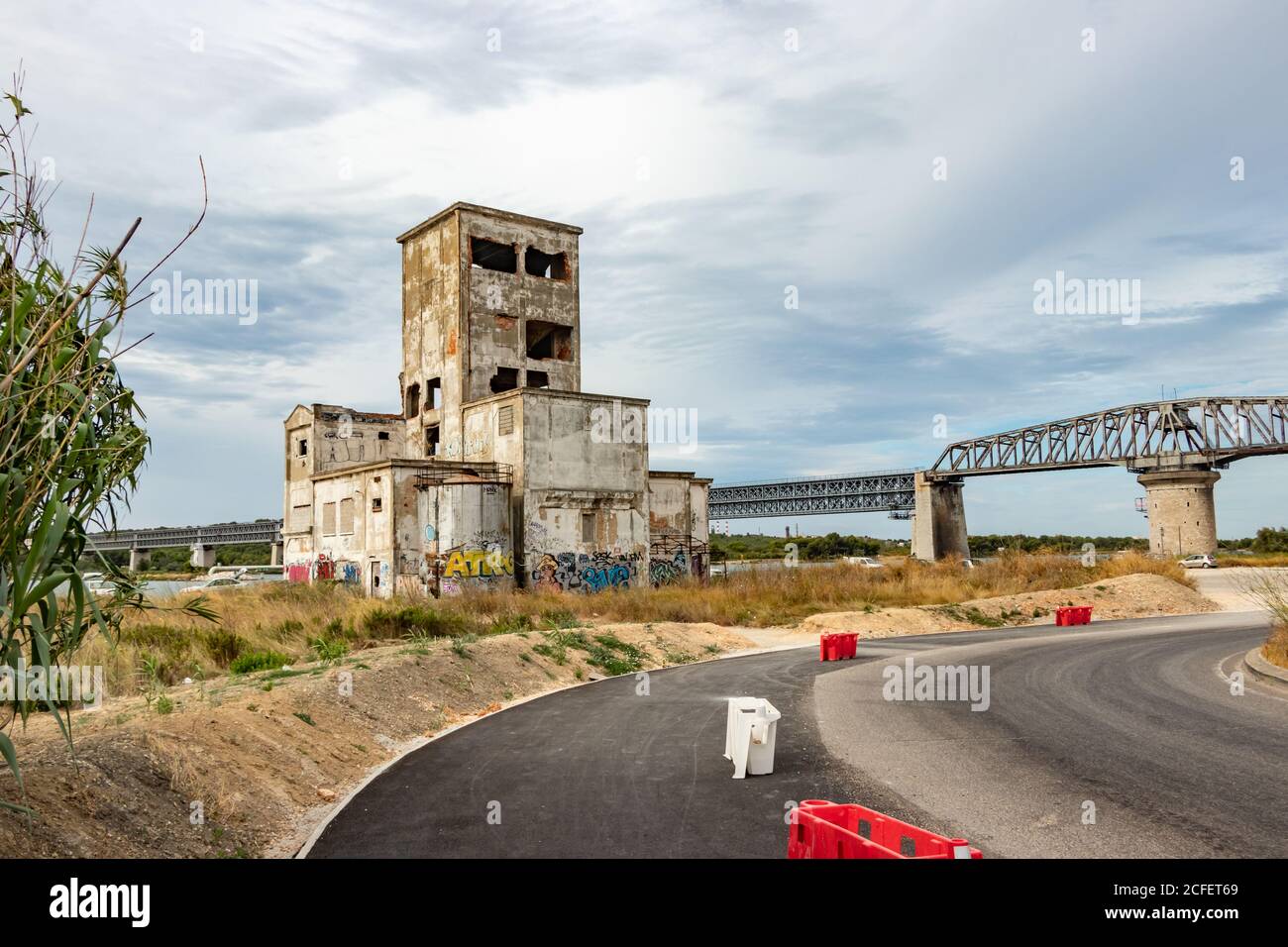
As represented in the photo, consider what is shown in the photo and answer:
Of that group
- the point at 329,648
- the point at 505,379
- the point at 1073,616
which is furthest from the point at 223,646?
the point at 505,379

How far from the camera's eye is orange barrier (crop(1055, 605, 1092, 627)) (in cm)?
3309

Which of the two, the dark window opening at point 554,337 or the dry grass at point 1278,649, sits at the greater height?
the dark window opening at point 554,337

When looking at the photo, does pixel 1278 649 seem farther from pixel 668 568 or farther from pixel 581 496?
pixel 668 568

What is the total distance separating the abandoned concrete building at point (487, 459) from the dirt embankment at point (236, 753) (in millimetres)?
21392

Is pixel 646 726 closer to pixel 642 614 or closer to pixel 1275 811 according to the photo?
pixel 1275 811

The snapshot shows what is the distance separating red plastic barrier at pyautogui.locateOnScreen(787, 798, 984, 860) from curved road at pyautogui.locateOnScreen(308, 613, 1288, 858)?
103 cm

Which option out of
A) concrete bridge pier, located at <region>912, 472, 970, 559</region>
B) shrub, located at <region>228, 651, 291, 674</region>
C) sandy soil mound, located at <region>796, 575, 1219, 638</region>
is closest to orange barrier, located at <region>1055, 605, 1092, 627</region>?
sandy soil mound, located at <region>796, 575, 1219, 638</region>

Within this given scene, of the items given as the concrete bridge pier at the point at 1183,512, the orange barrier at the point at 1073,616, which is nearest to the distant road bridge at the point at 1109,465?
the concrete bridge pier at the point at 1183,512

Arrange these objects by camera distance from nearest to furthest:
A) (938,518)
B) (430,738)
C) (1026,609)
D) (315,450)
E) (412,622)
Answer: (430,738) → (412,622) → (1026,609) → (315,450) → (938,518)

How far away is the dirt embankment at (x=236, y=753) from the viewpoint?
7254 millimetres

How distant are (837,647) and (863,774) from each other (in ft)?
42.7

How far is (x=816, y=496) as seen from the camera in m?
129

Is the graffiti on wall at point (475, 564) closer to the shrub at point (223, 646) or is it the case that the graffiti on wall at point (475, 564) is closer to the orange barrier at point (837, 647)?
the shrub at point (223, 646)
